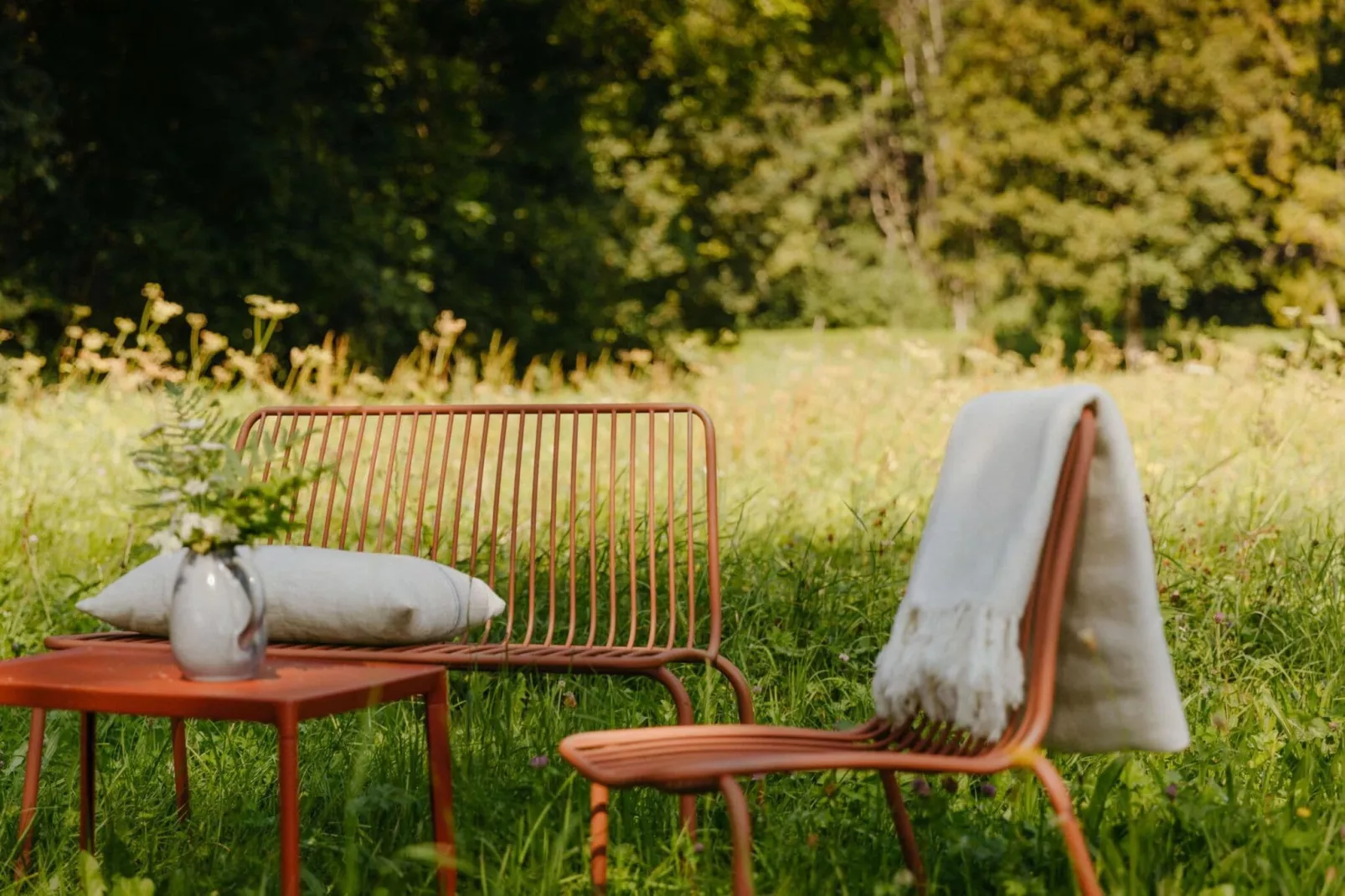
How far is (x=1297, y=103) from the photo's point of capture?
77.4 feet

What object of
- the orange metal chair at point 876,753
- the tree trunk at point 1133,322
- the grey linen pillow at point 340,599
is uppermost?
the tree trunk at point 1133,322

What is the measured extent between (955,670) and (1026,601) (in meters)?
0.15

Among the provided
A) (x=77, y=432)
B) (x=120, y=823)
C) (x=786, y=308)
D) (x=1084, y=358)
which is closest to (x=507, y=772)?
(x=120, y=823)

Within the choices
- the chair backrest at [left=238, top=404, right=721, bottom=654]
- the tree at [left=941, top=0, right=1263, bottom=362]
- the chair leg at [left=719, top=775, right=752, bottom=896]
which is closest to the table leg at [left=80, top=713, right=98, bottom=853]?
the chair backrest at [left=238, top=404, right=721, bottom=654]

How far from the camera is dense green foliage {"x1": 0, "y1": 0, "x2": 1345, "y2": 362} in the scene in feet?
39.7

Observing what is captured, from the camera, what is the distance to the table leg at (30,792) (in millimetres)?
2611

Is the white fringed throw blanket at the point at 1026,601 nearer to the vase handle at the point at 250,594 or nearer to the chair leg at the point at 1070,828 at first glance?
the chair leg at the point at 1070,828

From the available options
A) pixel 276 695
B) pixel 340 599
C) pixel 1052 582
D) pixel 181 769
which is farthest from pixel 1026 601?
pixel 181 769

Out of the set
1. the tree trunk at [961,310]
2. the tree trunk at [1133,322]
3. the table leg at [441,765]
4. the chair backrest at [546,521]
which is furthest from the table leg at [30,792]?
the tree trunk at [961,310]

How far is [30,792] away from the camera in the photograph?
264cm

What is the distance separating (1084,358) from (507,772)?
5.59 meters

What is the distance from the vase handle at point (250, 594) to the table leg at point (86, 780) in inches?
24.9

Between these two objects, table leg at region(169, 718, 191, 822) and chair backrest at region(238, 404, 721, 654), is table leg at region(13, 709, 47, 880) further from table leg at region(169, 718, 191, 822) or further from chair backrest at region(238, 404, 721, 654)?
chair backrest at region(238, 404, 721, 654)

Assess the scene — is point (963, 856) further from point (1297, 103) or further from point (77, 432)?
point (1297, 103)
